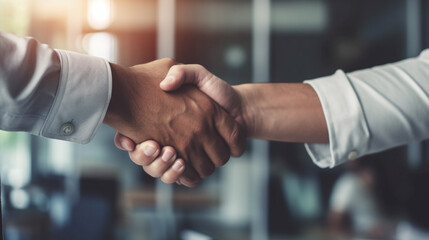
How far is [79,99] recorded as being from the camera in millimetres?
1173

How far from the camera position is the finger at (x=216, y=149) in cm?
146

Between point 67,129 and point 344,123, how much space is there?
822mm

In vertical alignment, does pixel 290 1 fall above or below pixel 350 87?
above

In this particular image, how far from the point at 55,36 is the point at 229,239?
8.47 feet

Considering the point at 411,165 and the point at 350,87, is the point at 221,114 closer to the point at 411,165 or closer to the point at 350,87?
the point at 350,87

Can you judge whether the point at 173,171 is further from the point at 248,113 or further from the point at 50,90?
the point at 50,90

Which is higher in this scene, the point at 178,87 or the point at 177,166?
the point at 178,87

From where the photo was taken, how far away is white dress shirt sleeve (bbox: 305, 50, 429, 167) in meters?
1.39

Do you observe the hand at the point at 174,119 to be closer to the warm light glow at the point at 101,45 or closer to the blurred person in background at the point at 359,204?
the blurred person in background at the point at 359,204

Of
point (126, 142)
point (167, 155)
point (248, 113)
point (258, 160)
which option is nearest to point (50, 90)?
point (126, 142)

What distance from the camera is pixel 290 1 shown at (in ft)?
13.3

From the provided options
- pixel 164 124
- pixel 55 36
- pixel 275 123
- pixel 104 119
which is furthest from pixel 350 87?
pixel 55 36

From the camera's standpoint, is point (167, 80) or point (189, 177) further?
point (189, 177)

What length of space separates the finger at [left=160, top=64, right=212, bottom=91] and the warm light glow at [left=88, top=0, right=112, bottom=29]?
3.12m
